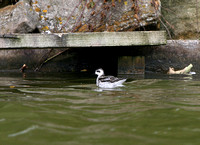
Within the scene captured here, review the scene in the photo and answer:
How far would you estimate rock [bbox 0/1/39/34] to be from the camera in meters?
7.54

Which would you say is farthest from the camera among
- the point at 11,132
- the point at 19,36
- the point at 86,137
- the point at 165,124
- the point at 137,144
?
the point at 19,36

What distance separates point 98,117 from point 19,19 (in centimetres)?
530

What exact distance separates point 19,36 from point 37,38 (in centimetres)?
36

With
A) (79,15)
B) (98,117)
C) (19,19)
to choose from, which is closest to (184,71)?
(79,15)

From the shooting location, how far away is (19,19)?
7.63 meters

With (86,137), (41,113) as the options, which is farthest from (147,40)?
(86,137)

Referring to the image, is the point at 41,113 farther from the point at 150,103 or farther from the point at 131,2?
the point at 131,2

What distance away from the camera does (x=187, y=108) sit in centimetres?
352

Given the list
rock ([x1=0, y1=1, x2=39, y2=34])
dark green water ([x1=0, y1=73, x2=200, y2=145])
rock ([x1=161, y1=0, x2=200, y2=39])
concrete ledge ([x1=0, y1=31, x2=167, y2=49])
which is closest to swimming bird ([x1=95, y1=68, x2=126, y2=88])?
dark green water ([x1=0, y1=73, x2=200, y2=145])

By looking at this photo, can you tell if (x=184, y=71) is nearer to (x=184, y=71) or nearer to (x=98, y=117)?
(x=184, y=71)

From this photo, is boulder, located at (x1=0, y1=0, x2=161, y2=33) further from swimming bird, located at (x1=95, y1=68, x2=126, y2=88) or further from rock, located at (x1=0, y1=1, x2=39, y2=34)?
swimming bird, located at (x1=95, y1=68, x2=126, y2=88)

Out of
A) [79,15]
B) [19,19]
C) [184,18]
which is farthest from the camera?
[184,18]

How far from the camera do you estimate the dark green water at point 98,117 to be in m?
2.40

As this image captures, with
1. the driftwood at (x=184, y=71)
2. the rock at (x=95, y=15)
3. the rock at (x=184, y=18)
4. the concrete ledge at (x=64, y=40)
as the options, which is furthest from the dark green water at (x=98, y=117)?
the rock at (x=184, y=18)
